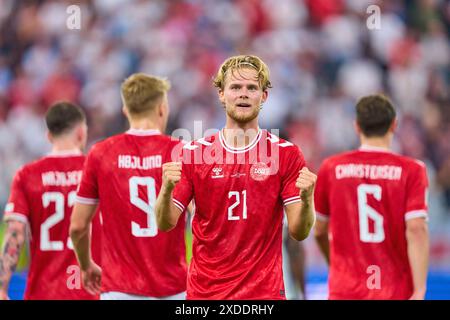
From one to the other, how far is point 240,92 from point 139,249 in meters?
1.81

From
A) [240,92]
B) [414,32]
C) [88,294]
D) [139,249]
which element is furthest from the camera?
[414,32]

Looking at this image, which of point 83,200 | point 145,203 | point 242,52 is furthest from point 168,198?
point 242,52

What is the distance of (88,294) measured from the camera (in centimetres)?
667

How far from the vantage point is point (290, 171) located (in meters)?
Result: 4.80

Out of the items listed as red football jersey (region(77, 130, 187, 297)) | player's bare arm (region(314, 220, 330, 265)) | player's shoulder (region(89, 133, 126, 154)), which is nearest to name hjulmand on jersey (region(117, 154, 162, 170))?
red football jersey (region(77, 130, 187, 297))

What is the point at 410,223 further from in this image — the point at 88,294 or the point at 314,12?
the point at 314,12

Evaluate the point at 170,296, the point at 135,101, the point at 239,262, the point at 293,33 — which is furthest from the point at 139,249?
the point at 293,33

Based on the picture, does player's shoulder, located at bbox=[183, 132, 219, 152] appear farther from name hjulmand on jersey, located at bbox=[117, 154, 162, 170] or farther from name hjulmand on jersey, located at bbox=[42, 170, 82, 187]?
name hjulmand on jersey, located at bbox=[42, 170, 82, 187]

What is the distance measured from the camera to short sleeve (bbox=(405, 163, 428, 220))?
20.5 feet

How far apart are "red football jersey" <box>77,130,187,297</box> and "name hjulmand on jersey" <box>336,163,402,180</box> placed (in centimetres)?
123

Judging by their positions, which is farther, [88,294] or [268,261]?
[88,294]

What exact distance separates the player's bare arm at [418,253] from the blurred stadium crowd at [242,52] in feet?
22.0

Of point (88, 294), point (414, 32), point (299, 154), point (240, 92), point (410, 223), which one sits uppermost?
point (414, 32)

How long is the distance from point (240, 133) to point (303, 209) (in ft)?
1.79
